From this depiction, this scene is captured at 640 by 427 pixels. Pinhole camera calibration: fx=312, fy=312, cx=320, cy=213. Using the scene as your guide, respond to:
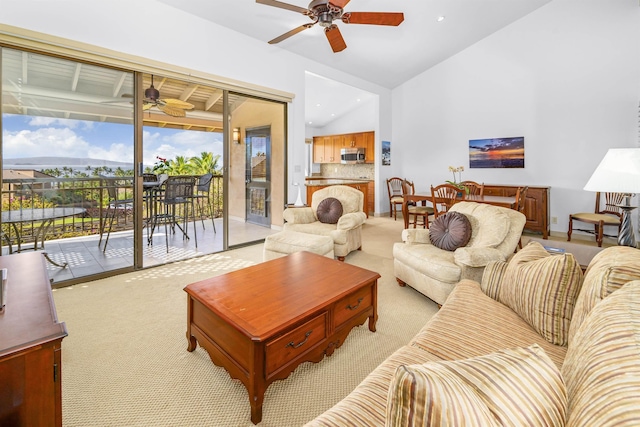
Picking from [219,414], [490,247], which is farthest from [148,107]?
[490,247]

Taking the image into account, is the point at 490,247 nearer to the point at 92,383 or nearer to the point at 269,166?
the point at 92,383

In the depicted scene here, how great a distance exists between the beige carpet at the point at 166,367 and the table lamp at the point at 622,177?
141 cm

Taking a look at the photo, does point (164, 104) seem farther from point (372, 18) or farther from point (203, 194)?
point (372, 18)

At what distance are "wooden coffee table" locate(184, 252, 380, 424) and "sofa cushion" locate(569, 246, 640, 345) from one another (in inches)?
44.3

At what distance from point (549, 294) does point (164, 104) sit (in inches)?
178

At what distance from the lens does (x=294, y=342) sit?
1616 millimetres

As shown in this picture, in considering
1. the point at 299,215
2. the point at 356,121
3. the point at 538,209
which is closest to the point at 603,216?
the point at 538,209

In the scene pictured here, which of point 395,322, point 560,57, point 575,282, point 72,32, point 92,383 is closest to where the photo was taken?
point 575,282

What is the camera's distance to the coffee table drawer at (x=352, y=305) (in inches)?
75.6

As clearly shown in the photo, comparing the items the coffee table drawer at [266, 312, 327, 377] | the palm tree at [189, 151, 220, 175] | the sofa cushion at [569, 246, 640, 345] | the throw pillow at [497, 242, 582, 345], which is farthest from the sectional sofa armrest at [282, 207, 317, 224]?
the sofa cushion at [569, 246, 640, 345]

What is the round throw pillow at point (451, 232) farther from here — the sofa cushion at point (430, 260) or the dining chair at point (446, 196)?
the dining chair at point (446, 196)

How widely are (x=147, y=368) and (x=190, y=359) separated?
236 millimetres

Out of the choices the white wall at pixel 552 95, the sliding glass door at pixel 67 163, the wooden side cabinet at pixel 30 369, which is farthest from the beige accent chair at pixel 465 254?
the white wall at pixel 552 95

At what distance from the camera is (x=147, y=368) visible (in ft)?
6.07
